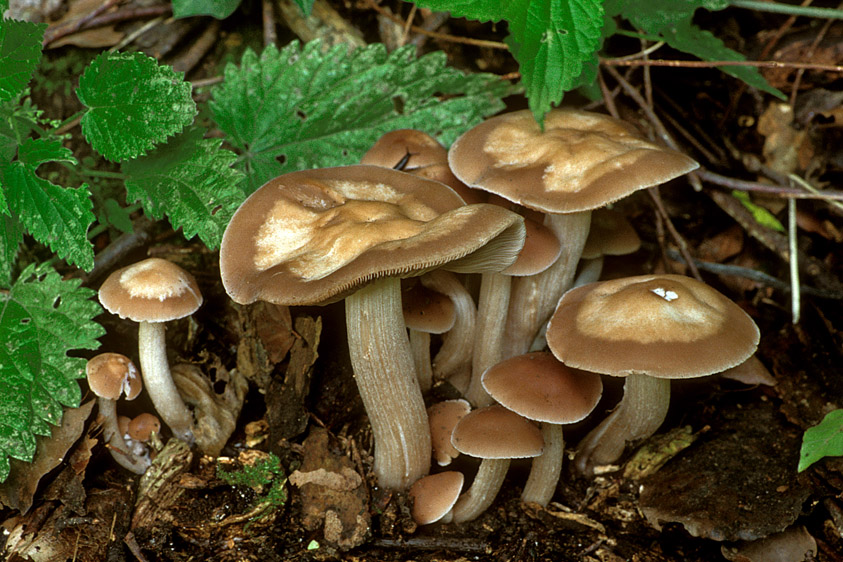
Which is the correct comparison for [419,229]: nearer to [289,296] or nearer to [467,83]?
[289,296]

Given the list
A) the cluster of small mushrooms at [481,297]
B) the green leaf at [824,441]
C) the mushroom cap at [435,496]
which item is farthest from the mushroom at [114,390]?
the green leaf at [824,441]

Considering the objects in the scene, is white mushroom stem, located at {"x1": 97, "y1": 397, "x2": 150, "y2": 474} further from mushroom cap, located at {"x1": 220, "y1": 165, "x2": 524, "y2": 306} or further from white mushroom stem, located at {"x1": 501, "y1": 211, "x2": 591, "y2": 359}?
white mushroom stem, located at {"x1": 501, "y1": 211, "x2": 591, "y2": 359}

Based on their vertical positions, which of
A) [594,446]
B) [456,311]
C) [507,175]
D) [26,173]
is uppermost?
[26,173]

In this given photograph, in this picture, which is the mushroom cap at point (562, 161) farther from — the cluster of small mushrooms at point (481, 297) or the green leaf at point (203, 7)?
the green leaf at point (203, 7)

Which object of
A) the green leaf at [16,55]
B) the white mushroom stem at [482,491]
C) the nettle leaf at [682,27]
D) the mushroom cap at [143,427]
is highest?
the green leaf at [16,55]

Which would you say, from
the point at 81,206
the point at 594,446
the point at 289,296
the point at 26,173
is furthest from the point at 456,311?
the point at 26,173

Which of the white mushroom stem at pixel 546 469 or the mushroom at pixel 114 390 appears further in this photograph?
the mushroom at pixel 114 390

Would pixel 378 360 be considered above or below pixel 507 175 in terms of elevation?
below
